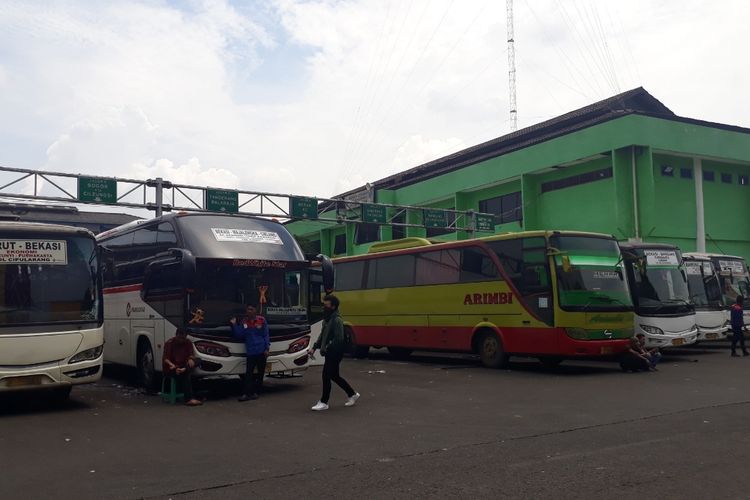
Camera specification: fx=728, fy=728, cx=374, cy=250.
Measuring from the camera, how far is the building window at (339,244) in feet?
181

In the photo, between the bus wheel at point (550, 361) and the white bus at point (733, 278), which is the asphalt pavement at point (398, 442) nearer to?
the bus wheel at point (550, 361)

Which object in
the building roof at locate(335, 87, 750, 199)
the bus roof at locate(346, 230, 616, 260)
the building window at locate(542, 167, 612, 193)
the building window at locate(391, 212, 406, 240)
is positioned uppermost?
the building roof at locate(335, 87, 750, 199)

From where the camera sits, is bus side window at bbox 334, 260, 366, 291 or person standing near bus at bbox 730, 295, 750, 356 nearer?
person standing near bus at bbox 730, 295, 750, 356

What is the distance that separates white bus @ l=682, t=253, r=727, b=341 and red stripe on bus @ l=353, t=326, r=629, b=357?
7.48m

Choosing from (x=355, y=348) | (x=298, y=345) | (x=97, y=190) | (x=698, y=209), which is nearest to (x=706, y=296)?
(x=355, y=348)

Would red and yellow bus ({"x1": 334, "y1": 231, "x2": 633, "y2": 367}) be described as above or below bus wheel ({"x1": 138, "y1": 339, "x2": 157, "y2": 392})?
above

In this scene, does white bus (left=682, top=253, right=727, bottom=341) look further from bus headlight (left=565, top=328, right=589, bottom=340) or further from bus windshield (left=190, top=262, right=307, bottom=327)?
bus windshield (left=190, top=262, right=307, bottom=327)

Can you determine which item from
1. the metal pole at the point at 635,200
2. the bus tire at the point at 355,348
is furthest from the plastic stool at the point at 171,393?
the metal pole at the point at 635,200

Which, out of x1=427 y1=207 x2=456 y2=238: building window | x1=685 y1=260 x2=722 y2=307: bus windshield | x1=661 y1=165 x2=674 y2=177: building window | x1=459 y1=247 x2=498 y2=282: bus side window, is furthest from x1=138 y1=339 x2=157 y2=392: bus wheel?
x1=661 y1=165 x2=674 y2=177: building window

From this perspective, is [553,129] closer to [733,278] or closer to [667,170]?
[667,170]

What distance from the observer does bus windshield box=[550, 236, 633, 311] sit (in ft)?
51.8

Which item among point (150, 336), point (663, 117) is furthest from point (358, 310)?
point (663, 117)

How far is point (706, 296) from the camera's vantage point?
22484 mm

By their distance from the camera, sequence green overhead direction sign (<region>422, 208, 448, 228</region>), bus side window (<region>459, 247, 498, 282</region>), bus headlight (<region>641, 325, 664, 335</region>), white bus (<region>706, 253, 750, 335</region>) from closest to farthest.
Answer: bus side window (<region>459, 247, 498, 282</region>) < bus headlight (<region>641, 325, 664, 335</region>) < white bus (<region>706, 253, 750, 335</region>) < green overhead direction sign (<region>422, 208, 448, 228</region>)
